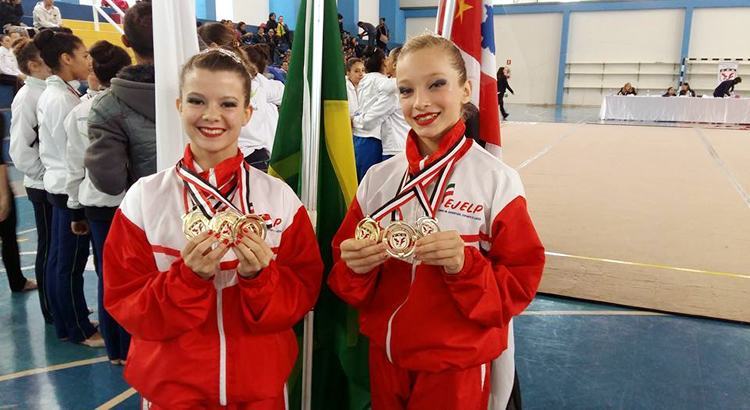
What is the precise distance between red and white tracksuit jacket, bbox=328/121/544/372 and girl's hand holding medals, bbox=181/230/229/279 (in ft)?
1.31

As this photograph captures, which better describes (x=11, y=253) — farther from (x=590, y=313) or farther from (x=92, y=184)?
(x=590, y=313)

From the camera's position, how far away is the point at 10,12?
374 inches

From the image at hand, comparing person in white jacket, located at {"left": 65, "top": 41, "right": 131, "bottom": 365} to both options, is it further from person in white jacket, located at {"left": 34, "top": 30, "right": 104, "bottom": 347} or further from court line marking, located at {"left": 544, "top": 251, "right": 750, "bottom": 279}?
court line marking, located at {"left": 544, "top": 251, "right": 750, "bottom": 279}

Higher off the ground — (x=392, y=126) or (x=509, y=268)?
(x=392, y=126)

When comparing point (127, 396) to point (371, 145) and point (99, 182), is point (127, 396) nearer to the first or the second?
point (99, 182)

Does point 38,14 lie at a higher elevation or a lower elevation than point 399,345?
higher

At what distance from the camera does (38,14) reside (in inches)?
390

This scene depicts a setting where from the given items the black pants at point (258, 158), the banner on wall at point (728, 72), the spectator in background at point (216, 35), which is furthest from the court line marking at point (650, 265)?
the banner on wall at point (728, 72)

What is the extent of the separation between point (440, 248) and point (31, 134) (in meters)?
2.99

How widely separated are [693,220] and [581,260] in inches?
79.7

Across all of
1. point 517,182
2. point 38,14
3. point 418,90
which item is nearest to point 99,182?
point 418,90

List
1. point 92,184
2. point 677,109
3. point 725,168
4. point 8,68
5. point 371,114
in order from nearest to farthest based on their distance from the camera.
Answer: point 92,184, point 371,114, point 725,168, point 8,68, point 677,109

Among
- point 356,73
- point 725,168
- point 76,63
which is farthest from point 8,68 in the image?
point 725,168

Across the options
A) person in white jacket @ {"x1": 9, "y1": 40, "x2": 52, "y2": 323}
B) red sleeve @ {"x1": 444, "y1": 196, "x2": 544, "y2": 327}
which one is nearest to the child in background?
red sleeve @ {"x1": 444, "y1": 196, "x2": 544, "y2": 327}
